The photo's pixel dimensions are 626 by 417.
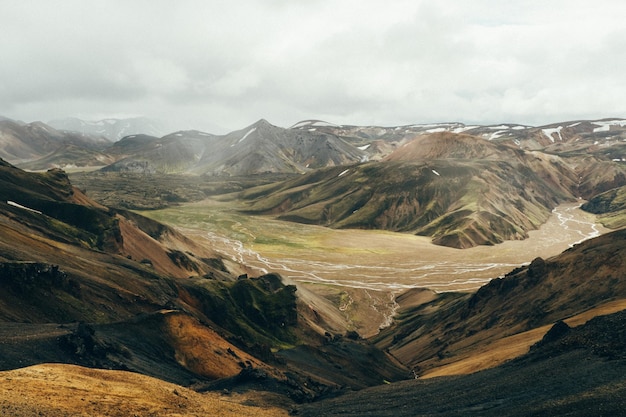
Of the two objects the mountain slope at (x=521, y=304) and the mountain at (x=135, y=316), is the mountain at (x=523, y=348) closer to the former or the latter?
the mountain slope at (x=521, y=304)

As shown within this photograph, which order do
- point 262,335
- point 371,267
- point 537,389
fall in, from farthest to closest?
point 371,267 → point 262,335 → point 537,389

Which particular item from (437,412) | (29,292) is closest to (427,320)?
(437,412)

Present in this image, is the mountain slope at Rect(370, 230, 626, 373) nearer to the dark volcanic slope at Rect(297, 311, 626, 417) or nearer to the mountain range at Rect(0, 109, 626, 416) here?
the mountain range at Rect(0, 109, 626, 416)

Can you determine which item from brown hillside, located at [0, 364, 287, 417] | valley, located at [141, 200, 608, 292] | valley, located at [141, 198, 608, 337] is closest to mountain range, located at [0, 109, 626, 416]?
brown hillside, located at [0, 364, 287, 417]

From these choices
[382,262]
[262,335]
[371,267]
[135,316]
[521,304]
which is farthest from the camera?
[382,262]

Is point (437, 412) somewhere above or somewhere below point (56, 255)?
below

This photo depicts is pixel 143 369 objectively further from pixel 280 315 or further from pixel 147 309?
pixel 280 315

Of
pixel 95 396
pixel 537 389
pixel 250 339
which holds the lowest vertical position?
pixel 250 339

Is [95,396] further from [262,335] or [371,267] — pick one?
[371,267]

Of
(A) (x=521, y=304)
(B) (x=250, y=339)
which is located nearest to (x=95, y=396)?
(B) (x=250, y=339)
